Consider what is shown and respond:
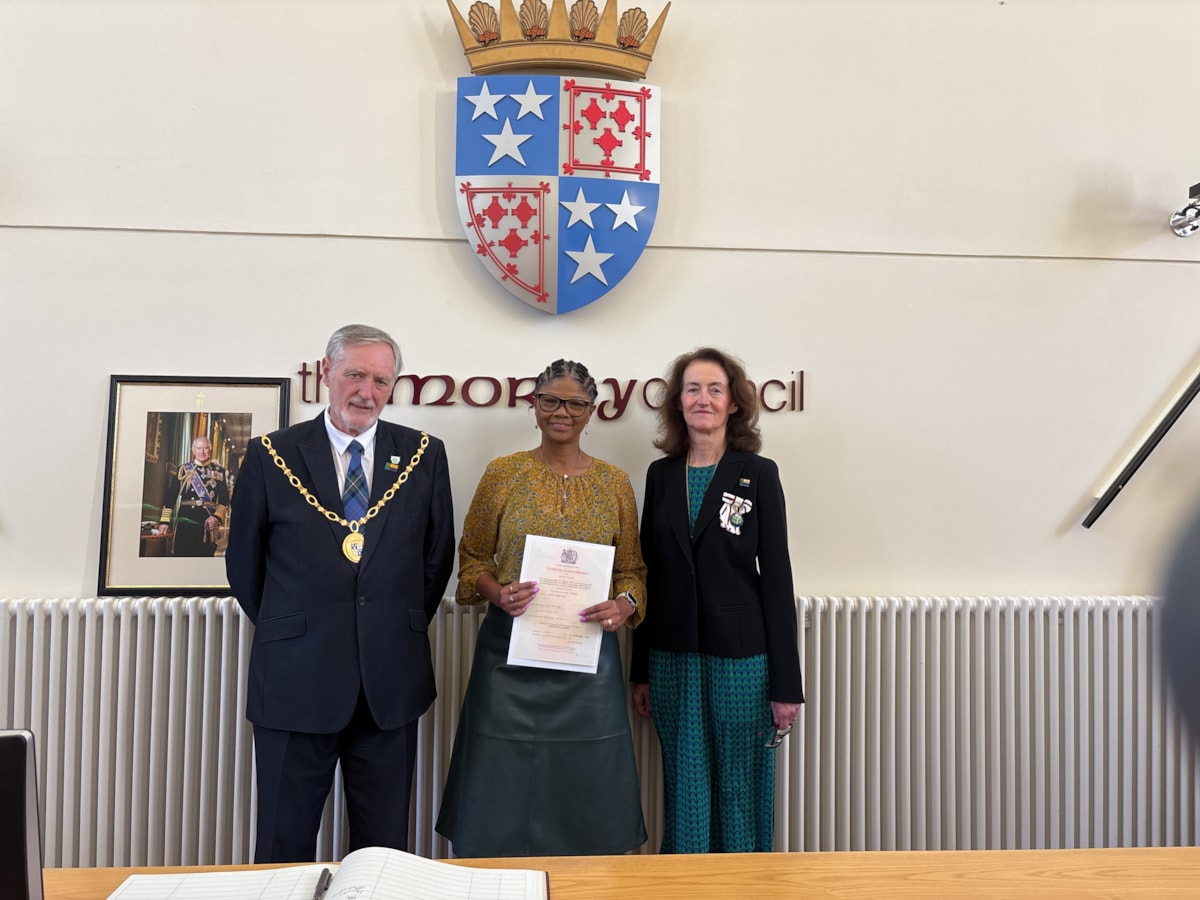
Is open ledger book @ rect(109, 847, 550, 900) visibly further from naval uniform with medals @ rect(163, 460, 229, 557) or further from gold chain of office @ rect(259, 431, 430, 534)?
naval uniform with medals @ rect(163, 460, 229, 557)

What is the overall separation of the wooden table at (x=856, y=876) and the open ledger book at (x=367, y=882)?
0.05 meters

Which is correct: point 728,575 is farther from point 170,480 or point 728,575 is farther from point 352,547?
point 170,480

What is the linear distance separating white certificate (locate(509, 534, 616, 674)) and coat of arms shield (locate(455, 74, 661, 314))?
3.13 feet

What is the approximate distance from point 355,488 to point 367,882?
1.33 m

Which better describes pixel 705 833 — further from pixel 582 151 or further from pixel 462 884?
pixel 582 151

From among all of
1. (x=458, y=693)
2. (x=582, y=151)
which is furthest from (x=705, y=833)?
(x=582, y=151)

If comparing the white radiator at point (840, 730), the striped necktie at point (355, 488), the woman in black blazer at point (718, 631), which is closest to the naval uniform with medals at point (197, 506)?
the white radiator at point (840, 730)

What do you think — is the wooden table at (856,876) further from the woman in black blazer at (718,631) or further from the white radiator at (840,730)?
the white radiator at (840,730)

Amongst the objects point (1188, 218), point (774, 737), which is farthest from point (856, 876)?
point (1188, 218)

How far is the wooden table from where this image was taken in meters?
1.01

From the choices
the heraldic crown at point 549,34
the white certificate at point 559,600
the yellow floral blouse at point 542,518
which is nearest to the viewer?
the white certificate at point 559,600

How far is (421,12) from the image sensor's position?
8.96 feet

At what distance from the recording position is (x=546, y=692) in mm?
2223

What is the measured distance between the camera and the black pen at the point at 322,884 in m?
0.94
